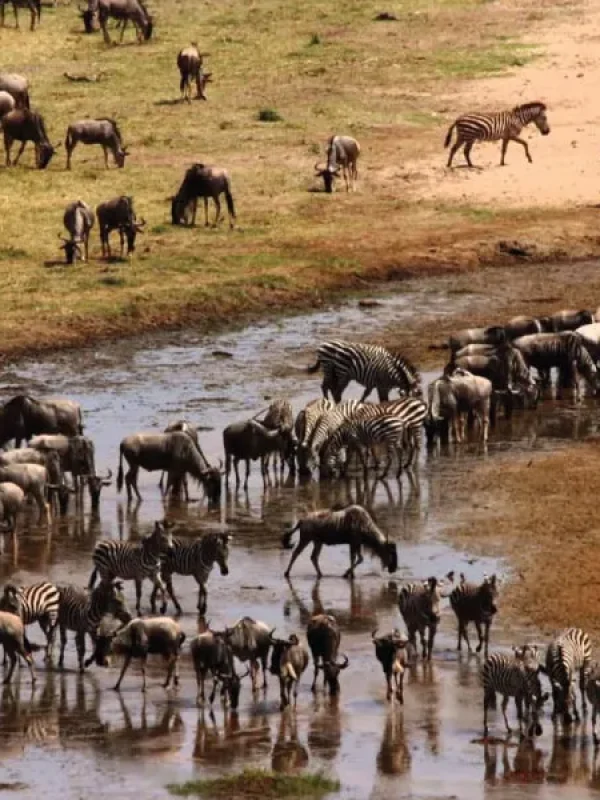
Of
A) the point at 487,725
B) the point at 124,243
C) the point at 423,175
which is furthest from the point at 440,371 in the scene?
the point at 487,725

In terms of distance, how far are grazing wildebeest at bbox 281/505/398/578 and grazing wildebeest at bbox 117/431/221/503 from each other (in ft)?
10.0

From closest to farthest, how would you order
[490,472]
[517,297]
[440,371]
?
[490,472]
[440,371]
[517,297]

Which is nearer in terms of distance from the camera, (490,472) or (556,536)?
(556,536)

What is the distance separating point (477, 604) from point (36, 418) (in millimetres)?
8456

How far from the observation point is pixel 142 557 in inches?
973

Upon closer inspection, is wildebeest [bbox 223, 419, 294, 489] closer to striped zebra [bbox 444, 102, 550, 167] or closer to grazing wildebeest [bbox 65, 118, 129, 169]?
grazing wildebeest [bbox 65, 118, 129, 169]

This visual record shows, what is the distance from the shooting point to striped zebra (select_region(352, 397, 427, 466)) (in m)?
30.4

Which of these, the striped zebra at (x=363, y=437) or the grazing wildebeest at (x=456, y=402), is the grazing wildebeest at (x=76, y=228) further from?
the striped zebra at (x=363, y=437)

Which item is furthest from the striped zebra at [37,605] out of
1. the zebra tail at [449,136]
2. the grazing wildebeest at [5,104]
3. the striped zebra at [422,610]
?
the grazing wildebeest at [5,104]

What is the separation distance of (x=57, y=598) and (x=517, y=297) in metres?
17.6

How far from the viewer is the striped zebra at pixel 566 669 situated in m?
21.4

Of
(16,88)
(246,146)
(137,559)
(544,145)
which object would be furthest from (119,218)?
(137,559)

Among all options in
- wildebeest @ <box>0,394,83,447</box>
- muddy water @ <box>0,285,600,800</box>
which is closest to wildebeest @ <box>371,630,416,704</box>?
muddy water @ <box>0,285,600,800</box>

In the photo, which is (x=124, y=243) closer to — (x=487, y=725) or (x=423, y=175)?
(x=423, y=175)
